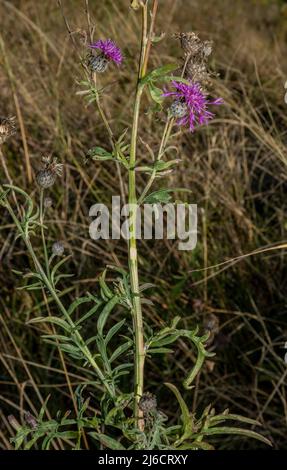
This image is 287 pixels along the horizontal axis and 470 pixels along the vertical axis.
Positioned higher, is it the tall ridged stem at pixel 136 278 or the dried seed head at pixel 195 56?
the dried seed head at pixel 195 56

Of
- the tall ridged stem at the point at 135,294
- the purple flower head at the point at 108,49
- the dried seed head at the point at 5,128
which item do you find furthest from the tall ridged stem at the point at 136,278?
A: the dried seed head at the point at 5,128

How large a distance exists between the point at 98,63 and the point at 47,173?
20 cm

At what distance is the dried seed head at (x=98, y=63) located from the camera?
44.3 inches

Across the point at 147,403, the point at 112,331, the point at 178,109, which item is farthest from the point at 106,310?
the point at 178,109

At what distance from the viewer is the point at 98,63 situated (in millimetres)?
1128

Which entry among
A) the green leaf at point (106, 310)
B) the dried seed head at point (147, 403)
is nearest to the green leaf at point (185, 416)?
the dried seed head at point (147, 403)

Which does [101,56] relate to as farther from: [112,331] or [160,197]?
[112,331]

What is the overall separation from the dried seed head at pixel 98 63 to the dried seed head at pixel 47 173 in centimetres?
16

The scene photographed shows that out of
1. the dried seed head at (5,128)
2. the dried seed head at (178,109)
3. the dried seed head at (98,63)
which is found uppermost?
the dried seed head at (98,63)

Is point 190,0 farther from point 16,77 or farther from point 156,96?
point 156,96

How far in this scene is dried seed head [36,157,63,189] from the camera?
3.87 ft

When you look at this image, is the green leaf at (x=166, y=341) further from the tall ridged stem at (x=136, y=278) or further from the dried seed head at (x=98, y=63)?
the dried seed head at (x=98, y=63)

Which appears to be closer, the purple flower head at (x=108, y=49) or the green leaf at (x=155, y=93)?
the green leaf at (x=155, y=93)

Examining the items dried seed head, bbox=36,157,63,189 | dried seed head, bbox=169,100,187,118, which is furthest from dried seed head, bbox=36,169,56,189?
dried seed head, bbox=169,100,187,118
